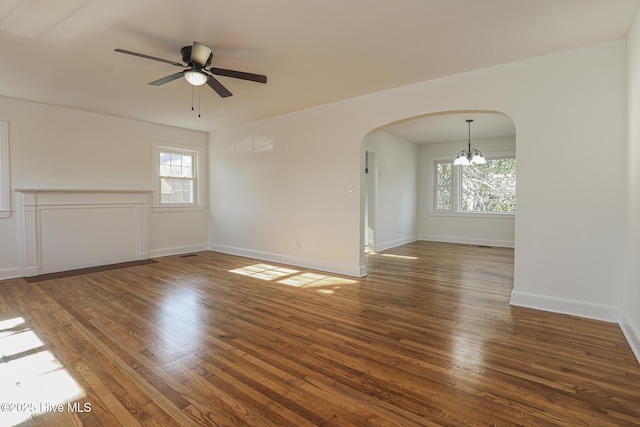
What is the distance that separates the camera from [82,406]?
69.8 inches

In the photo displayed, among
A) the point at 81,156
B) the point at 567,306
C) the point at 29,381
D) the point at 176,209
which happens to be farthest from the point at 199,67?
the point at 567,306

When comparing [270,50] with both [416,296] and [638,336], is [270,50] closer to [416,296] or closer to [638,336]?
[416,296]

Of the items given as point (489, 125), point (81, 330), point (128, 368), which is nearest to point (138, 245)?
point (81, 330)

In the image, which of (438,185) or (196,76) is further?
(438,185)

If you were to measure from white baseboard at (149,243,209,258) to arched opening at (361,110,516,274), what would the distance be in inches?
147

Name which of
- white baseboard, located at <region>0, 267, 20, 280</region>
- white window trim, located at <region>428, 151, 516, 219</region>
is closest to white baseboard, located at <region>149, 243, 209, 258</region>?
white baseboard, located at <region>0, 267, 20, 280</region>

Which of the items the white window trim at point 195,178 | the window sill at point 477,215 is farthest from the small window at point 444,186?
the white window trim at point 195,178

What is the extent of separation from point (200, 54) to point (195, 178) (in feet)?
14.6

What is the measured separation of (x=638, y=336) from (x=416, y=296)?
6.20ft

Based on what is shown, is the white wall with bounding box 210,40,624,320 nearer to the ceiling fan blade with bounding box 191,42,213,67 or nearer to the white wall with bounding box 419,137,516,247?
the ceiling fan blade with bounding box 191,42,213,67

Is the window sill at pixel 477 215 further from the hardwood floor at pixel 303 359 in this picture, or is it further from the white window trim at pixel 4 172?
the white window trim at pixel 4 172

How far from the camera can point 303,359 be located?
2.30 metres

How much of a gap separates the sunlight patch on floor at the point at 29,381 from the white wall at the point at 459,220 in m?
8.14

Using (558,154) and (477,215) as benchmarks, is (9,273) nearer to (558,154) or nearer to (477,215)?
(558,154)
